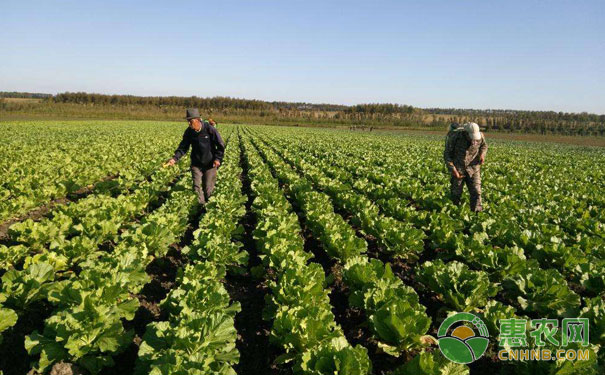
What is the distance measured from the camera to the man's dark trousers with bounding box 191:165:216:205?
27.9ft

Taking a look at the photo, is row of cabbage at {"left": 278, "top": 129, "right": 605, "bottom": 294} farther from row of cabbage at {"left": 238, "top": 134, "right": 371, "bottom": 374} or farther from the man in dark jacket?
the man in dark jacket

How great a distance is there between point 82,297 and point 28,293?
102 centimetres

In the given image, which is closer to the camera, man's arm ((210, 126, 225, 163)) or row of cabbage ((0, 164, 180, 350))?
row of cabbage ((0, 164, 180, 350))

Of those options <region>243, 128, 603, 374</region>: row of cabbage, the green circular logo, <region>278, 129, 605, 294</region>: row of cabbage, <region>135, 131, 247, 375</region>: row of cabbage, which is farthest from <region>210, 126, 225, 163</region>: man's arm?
the green circular logo

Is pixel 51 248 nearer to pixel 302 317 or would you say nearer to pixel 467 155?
pixel 302 317

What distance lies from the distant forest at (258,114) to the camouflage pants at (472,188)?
7543cm

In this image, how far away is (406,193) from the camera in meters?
10.9

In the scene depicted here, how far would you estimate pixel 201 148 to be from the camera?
26.5 feet

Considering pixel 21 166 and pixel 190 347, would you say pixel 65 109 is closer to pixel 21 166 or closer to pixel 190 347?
pixel 21 166

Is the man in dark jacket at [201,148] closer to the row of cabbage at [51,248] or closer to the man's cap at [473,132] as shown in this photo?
the row of cabbage at [51,248]

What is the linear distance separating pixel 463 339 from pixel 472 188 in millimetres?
5490

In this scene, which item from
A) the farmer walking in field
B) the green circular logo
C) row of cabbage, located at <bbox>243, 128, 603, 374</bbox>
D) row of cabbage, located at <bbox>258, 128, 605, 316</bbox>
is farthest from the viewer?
the farmer walking in field

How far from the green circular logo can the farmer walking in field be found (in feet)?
15.6

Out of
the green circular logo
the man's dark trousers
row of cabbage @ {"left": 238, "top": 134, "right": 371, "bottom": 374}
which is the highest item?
the man's dark trousers
